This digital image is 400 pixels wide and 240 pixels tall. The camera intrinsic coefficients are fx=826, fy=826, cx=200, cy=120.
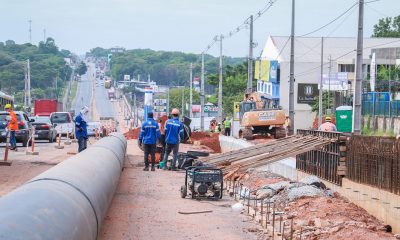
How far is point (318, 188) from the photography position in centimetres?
1706

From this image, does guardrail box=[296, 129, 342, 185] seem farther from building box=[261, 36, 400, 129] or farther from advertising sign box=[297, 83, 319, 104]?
advertising sign box=[297, 83, 319, 104]

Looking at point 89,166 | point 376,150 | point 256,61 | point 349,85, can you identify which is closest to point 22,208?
point 89,166

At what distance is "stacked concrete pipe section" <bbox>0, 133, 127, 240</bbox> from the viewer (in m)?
6.58

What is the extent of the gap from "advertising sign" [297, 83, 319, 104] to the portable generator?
6859 centimetres

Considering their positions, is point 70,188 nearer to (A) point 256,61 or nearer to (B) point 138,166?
(B) point 138,166

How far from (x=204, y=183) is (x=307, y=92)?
6987cm

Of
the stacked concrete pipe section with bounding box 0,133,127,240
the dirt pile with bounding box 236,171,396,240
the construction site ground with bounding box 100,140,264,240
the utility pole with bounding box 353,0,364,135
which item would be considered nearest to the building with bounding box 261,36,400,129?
the utility pole with bounding box 353,0,364,135

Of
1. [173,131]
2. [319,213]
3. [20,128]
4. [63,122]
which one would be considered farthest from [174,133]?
[63,122]

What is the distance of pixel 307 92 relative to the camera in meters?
85.4

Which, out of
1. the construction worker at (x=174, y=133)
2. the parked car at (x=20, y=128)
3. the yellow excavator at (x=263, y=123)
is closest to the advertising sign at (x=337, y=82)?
the yellow excavator at (x=263, y=123)

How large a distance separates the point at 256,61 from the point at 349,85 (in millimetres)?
29233

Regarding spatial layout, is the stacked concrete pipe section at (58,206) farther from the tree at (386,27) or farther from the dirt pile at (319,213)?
the tree at (386,27)

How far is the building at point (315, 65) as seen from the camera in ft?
233

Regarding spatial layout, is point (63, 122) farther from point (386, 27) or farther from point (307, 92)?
point (386, 27)
